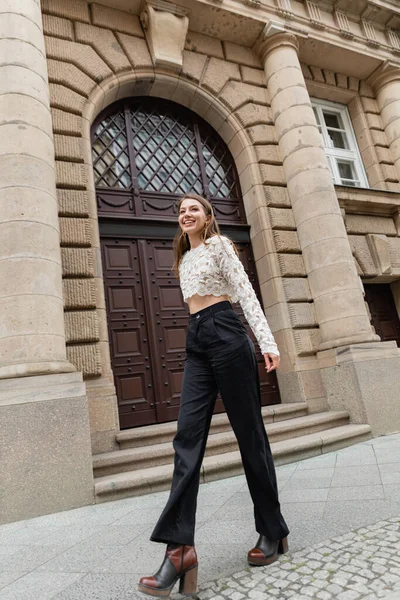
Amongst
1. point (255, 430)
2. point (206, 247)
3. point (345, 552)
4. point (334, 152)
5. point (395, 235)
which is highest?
point (334, 152)

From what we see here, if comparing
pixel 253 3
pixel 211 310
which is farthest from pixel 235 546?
pixel 253 3

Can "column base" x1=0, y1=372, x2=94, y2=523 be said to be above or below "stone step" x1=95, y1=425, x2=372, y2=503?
above

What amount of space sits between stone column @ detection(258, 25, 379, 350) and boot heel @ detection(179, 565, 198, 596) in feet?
17.4

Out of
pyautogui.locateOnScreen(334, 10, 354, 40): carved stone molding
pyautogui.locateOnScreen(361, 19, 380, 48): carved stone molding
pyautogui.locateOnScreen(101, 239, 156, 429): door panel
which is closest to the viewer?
pyautogui.locateOnScreen(101, 239, 156, 429): door panel

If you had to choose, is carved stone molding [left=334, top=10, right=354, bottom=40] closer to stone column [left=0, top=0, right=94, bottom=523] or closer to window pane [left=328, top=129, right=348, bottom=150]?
window pane [left=328, top=129, right=348, bottom=150]

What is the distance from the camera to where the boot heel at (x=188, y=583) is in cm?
189

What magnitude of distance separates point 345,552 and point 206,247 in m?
1.86

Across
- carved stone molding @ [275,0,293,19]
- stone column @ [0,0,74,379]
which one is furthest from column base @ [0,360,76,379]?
carved stone molding @ [275,0,293,19]

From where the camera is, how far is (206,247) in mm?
2453

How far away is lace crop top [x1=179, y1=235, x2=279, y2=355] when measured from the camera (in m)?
2.38

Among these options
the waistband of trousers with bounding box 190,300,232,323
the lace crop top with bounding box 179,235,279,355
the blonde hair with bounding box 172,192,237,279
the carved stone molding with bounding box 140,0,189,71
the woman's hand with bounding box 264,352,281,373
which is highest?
the carved stone molding with bounding box 140,0,189,71

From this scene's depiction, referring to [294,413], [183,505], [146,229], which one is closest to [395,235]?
[294,413]

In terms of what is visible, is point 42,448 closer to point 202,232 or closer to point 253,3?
point 202,232

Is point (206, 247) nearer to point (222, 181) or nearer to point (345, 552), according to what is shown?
point (345, 552)
